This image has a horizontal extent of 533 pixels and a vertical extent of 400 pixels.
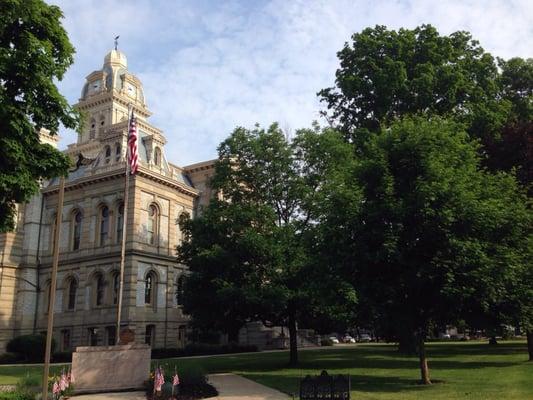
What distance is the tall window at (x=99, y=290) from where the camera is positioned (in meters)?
42.3

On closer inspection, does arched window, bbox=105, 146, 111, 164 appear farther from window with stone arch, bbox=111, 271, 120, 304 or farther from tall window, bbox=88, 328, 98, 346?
tall window, bbox=88, 328, 98, 346

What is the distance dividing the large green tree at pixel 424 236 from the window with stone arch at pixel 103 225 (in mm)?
26891

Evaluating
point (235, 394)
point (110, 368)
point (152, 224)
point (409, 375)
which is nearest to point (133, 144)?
point (152, 224)

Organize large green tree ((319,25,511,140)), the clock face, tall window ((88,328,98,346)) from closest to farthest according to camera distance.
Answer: large green tree ((319,25,511,140))
tall window ((88,328,98,346))
the clock face

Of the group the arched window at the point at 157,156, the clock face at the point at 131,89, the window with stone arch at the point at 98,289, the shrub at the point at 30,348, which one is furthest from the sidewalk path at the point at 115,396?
the clock face at the point at 131,89

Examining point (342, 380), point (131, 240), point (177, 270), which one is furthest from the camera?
point (177, 270)

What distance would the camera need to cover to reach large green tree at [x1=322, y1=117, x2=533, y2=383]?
751 inches

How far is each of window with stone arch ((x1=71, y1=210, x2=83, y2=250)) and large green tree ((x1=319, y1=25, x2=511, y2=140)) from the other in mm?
23244

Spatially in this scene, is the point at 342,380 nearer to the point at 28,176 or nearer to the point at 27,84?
the point at 28,176

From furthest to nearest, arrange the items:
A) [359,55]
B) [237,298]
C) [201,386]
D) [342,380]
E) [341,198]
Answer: [359,55] < [237,298] < [341,198] < [201,386] < [342,380]

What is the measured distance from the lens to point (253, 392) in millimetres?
18453

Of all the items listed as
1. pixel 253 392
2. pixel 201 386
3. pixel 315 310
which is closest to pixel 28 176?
pixel 201 386

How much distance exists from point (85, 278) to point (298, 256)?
23.2 meters

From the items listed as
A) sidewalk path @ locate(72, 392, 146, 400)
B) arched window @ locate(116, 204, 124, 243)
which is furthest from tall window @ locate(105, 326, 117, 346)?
sidewalk path @ locate(72, 392, 146, 400)
